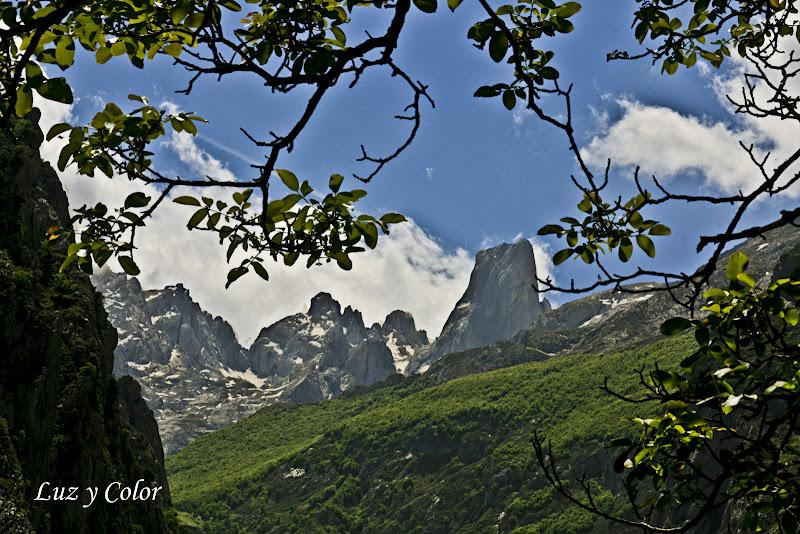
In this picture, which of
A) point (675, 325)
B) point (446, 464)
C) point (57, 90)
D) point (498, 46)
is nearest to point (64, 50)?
Answer: point (57, 90)

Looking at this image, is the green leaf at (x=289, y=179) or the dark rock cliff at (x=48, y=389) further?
the dark rock cliff at (x=48, y=389)

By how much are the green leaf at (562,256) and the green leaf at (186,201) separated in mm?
1962

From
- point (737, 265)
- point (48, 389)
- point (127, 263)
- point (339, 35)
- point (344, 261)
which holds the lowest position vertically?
point (737, 265)

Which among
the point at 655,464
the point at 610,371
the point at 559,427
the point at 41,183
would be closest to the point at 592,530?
the point at 559,427

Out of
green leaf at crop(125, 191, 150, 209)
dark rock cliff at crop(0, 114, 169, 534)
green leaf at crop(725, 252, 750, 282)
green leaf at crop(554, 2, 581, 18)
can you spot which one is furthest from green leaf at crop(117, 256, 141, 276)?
dark rock cliff at crop(0, 114, 169, 534)

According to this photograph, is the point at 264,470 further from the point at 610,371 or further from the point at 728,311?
the point at 728,311

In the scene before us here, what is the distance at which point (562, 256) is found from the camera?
404cm

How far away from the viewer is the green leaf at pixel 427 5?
9.68 ft

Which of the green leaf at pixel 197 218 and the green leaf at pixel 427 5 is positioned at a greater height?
the green leaf at pixel 427 5

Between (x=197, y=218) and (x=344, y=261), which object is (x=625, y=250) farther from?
(x=197, y=218)

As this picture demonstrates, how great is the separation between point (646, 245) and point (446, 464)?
141489mm

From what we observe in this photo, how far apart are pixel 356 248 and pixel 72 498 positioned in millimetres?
30536

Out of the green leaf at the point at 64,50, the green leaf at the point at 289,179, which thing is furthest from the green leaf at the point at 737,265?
the green leaf at the point at 64,50

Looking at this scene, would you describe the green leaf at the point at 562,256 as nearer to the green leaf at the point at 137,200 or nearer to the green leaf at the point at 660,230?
the green leaf at the point at 660,230
